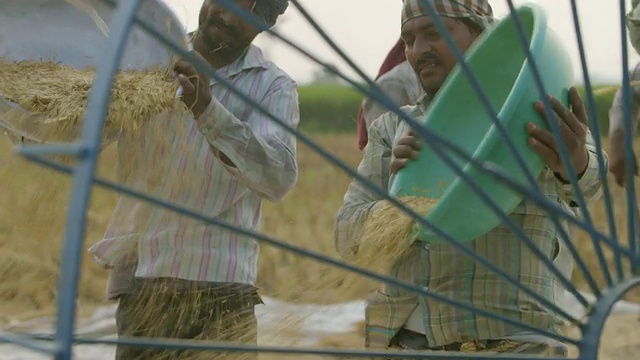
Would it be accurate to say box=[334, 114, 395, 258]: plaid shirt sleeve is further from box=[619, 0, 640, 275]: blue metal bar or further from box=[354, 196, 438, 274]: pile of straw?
box=[619, 0, 640, 275]: blue metal bar

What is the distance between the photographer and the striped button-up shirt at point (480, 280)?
147 centimetres

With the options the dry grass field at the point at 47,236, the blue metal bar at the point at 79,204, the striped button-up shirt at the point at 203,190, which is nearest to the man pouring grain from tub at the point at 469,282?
the dry grass field at the point at 47,236

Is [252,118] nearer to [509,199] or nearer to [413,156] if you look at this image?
[413,156]

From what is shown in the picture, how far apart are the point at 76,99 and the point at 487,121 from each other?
1.99ft

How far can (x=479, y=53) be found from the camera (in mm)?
1584

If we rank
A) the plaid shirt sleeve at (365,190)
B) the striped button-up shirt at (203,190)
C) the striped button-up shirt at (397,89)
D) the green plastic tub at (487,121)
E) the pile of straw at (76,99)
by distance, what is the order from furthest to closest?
the striped button-up shirt at (397,89), the striped button-up shirt at (203,190), the pile of straw at (76,99), the plaid shirt sleeve at (365,190), the green plastic tub at (487,121)

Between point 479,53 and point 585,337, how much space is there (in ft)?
2.34

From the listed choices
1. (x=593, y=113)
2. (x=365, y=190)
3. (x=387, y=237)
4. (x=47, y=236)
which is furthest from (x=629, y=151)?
(x=47, y=236)

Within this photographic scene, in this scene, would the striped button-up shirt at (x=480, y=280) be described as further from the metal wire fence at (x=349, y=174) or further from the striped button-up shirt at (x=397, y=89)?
the striped button-up shirt at (x=397, y=89)

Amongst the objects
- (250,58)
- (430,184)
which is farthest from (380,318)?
(250,58)

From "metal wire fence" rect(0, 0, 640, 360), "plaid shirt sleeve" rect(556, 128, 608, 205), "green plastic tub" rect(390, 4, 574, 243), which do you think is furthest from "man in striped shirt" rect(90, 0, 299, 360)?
"metal wire fence" rect(0, 0, 640, 360)

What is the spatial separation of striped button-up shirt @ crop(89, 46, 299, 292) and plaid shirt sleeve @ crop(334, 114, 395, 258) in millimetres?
179

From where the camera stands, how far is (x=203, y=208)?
1791 millimetres

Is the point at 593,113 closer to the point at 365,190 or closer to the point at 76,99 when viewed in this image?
the point at 365,190
